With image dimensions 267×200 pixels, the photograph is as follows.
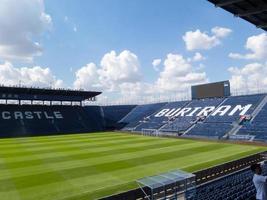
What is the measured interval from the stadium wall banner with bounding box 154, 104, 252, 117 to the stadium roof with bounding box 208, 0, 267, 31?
43650mm

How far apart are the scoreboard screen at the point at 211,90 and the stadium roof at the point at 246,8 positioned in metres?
53.8

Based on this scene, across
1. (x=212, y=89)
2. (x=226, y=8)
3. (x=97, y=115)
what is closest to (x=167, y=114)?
(x=212, y=89)

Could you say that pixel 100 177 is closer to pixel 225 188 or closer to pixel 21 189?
pixel 21 189

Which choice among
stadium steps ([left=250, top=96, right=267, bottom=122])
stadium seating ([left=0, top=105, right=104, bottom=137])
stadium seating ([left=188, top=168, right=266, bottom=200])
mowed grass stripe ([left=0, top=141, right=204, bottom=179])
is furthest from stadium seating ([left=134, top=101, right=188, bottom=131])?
stadium seating ([left=188, top=168, right=266, bottom=200])

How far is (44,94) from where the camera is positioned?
66188 millimetres

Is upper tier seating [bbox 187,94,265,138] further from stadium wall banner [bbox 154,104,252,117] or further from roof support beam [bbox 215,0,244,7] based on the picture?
roof support beam [bbox 215,0,244,7]

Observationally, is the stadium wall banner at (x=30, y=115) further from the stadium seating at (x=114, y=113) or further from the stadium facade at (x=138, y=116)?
the stadium seating at (x=114, y=113)

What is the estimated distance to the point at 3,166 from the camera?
24859mm

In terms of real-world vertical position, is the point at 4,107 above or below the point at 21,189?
above

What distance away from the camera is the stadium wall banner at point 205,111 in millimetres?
54381

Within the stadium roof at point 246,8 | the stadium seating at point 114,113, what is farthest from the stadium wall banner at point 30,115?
the stadium roof at point 246,8

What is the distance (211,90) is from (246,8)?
56633 mm

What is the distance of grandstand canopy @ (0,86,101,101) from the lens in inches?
2412

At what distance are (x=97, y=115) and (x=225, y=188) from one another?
216ft
